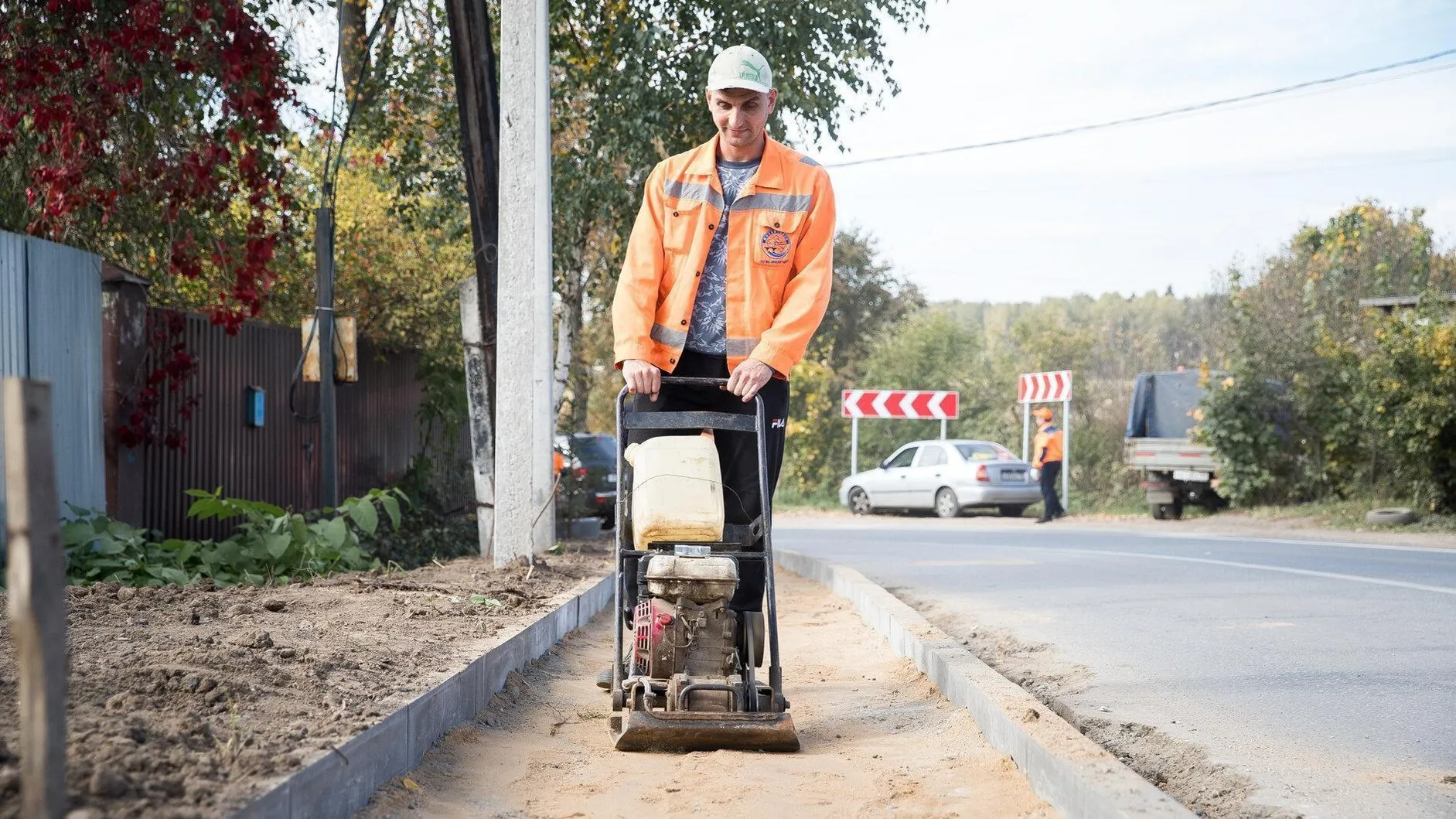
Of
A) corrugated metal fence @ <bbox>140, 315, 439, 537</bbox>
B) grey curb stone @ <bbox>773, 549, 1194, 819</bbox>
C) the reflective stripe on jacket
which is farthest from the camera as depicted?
the reflective stripe on jacket

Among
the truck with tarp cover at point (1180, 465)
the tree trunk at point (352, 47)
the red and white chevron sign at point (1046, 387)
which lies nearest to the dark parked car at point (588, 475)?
the tree trunk at point (352, 47)

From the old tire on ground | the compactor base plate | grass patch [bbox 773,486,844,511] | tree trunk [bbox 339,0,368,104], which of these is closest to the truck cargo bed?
the old tire on ground

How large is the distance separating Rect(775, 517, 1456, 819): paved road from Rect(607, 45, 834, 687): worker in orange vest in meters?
1.61

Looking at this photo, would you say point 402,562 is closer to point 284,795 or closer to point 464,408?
point 464,408

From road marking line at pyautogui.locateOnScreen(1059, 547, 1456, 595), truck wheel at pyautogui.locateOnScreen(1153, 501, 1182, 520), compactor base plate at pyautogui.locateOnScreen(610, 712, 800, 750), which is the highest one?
compactor base plate at pyautogui.locateOnScreen(610, 712, 800, 750)

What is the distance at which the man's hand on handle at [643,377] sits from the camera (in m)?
4.69

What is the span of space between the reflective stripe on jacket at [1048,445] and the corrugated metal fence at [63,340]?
1534 cm

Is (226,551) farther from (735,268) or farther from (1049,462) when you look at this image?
(1049,462)

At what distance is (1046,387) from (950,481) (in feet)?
8.88

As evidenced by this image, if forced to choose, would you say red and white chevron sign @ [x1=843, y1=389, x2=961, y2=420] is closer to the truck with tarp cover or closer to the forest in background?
the forest in background

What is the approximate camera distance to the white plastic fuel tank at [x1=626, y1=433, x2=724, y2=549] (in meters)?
4.41

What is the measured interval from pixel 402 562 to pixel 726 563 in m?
8.10

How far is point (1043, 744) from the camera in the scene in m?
3.96

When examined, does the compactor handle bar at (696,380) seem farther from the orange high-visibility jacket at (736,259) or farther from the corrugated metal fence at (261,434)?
the corrugated metal fence at (261,434)
